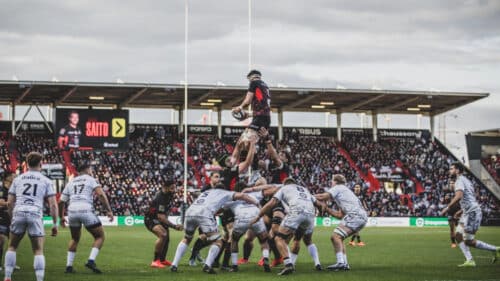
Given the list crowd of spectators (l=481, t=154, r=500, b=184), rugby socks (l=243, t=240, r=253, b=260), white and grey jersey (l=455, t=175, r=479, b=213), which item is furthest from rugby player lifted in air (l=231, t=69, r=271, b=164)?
A: crowd of spectators (l=481, t=154, r=500, b=184)

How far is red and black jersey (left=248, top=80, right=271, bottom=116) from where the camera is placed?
16.9m

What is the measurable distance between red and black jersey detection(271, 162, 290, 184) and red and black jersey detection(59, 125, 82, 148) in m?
32.1

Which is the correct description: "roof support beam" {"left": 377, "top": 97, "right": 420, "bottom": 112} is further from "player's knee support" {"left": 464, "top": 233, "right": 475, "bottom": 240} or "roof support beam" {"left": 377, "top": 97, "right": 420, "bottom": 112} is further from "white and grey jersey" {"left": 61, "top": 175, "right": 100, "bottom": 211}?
"white and grey jersey" {"left": 61, "top": 175, "right": 100, "bottom": 211}

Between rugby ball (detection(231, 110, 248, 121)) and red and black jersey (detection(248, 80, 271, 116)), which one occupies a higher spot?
red and black jersey (detection(248, 80, 271, 116))

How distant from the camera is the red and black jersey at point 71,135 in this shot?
159 ft

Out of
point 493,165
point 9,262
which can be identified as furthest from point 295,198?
point 493,165

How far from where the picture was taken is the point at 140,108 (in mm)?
65625

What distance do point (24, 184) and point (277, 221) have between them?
7528 millimetres

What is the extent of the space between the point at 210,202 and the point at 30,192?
4.34 m

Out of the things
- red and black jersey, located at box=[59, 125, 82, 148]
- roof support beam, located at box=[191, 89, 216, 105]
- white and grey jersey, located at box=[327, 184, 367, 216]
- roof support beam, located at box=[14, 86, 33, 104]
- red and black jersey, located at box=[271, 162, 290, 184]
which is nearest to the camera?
white and grey jersey, located at box=[327, 184, 367, 216]

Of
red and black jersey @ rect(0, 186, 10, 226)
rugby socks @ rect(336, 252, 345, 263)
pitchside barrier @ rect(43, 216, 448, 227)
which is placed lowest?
pitchside barrier @ rect(43, 216, 448, 227)

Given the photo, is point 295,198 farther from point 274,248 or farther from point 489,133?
point 489,133

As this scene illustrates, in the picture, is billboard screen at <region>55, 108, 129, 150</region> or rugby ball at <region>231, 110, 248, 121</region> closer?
rugby ball at <region>231, 110, 248, 121</region>

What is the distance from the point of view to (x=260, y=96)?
17.0m
